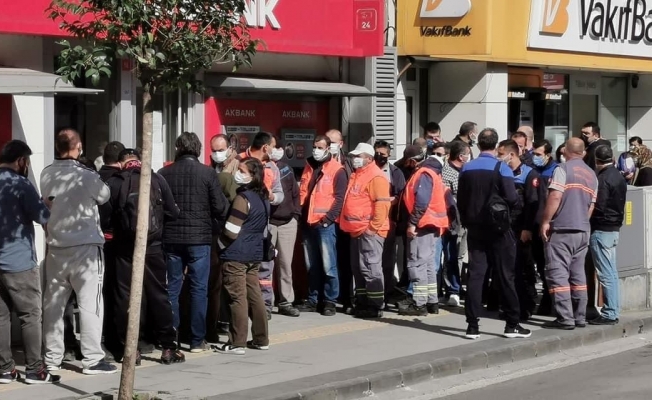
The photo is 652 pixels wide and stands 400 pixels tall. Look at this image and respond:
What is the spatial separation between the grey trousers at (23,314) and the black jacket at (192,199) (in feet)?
5.18

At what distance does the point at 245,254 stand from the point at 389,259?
3.50 meters

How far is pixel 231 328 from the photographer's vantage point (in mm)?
11461

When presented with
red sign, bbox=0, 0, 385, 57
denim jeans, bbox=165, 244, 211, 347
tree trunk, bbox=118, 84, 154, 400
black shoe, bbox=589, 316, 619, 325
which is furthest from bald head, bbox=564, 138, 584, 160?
tree trunk, bbox=118, 84, 154, 400

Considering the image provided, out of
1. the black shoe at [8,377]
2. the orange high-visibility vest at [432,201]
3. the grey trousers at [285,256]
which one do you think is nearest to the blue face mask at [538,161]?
the orange high-visibility vest at [432,201]

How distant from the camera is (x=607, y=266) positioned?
13695 mm

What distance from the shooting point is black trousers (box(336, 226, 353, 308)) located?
14.2 m

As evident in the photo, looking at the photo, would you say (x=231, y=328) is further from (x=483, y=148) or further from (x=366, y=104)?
(x=366, y=104)

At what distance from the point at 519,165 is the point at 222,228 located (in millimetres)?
3994

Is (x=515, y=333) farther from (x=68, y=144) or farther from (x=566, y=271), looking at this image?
(x=68, y=144)

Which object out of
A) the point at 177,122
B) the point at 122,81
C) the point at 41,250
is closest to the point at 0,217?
the point at 41,250

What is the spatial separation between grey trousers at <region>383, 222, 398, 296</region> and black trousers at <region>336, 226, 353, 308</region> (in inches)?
17.1

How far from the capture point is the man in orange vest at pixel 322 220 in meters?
13.9

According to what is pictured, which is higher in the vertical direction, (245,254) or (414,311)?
(245,254)

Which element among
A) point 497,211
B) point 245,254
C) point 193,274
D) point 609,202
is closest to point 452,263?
point 609,202
